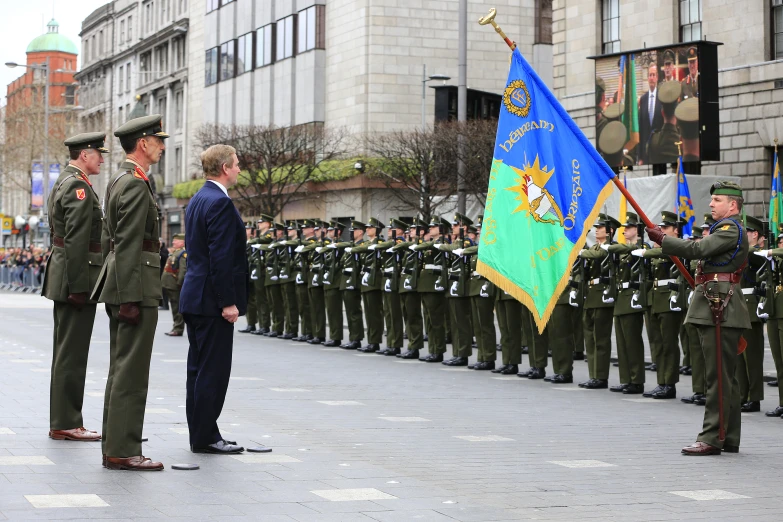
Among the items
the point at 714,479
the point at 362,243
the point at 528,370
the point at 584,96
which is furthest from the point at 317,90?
the point at 714,479

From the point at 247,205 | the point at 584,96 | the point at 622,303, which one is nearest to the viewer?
the point at 622,303

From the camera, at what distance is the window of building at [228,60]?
2264 inches

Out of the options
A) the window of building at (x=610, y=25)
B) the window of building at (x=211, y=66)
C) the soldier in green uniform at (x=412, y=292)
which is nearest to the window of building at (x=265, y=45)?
the window of building at (x=211, y=66)

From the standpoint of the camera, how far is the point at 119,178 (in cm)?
799

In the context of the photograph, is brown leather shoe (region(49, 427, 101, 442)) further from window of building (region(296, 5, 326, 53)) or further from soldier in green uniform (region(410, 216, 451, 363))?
window of building (region(296, 5, 326, 53))

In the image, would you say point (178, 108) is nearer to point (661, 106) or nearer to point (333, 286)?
point (661, 106)

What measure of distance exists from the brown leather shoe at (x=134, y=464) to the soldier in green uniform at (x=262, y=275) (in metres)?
14.4

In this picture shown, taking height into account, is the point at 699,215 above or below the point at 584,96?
below

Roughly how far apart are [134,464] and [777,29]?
23.6 metres

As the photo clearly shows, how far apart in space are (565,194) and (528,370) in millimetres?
4829

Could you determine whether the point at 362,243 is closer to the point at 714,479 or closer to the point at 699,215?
the point at 699,215

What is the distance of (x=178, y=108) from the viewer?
65688 millimetres

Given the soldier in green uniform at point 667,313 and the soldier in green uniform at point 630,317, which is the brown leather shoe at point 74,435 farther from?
the soldier in green uniform at point 630,317

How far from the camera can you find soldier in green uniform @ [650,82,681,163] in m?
27.2
